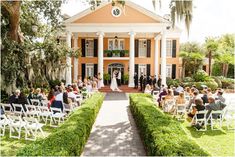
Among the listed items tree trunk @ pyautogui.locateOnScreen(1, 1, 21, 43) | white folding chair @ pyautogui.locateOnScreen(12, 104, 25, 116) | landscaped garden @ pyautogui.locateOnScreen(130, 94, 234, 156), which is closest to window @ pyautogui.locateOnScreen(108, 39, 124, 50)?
tree trunk @ pyautogui.locateOnScreen(1, 1, 21, 43)

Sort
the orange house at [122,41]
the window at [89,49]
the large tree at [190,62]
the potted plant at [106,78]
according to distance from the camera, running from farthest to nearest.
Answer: the large tree at [190,62], the window at [89,49], the potted plant at [106,78], the orange house at [122,41]

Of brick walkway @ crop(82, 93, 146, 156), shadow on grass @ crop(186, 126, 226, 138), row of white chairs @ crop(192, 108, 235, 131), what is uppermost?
row of white chairs @ crop(192, 108, 235, 131)

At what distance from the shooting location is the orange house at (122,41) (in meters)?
26.2

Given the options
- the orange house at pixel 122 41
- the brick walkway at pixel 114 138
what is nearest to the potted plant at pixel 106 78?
the orange house at pixel 122 41

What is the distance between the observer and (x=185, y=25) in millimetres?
12305

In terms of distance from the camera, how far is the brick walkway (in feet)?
25.2

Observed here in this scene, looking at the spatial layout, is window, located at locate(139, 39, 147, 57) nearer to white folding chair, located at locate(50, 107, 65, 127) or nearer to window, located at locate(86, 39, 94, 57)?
window, located at locate(86, 39, 94, 57)

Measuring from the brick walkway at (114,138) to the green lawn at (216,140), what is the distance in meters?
1.69

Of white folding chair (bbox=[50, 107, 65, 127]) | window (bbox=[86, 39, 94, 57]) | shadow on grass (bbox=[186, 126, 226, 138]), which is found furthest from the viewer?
window (bbox=[86, 39, 94, 57])

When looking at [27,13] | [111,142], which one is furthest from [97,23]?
[111,142]

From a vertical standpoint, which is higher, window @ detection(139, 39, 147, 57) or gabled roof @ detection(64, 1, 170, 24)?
gabled roof @ detection(64, 1, 170, 24)

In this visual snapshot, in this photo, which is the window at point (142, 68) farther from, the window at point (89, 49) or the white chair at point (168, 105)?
the white chair at point (168, 105)

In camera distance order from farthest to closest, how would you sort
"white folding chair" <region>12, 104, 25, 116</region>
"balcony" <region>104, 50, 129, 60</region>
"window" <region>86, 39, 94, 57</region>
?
1. "window" <region>86, 39, 94, 57</region>
2. "balcony" <region>104, 50, 129, 60</region>
3. "white folding chair" <region>12, 104, 25, 116</region>

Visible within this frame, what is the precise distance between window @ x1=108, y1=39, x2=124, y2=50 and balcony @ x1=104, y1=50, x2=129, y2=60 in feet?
4.11
